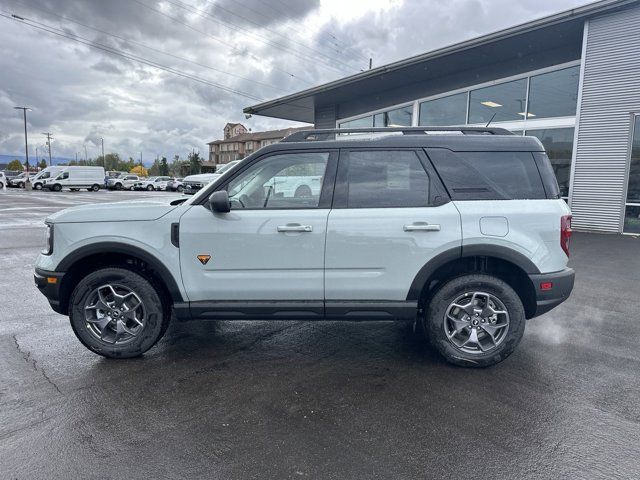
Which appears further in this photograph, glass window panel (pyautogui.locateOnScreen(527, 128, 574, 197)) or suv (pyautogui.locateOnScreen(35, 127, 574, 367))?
glass window panel (pyautogui.locateOnScreen(527, 128, 574, 197))

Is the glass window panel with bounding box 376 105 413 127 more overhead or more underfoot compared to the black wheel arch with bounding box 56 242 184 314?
more overhead

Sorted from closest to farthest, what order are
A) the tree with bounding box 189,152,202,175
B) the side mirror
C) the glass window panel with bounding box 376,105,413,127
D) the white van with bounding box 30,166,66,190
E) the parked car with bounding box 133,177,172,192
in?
1. the side mirror
2. the glass window panel with bounding box 376,105,413,127
3. the white van with bounding box 30,166,66,190
4. the parked car with bounding box 133,177,172,192
5. the tree with bounding box 189,152,202,175

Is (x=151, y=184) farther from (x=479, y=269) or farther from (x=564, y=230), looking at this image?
(x=564, y=230)

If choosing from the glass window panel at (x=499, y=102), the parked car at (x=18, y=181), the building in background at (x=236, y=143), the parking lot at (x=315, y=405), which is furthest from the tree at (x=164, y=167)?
the parking lot at (x=315, y=405)

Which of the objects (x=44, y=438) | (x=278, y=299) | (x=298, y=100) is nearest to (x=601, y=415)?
(x=278, y=299)

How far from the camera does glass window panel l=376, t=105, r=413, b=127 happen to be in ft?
54.1

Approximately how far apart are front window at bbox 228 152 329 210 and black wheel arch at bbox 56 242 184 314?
0.86 m

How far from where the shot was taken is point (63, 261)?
3621 mm

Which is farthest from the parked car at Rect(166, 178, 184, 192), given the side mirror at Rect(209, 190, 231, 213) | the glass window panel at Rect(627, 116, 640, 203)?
the side mirror at Rect(209, 190, 231, 213)

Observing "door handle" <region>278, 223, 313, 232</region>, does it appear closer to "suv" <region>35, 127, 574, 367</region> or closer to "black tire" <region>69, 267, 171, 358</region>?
"suv" <region>35, 127, 574, 367</region>

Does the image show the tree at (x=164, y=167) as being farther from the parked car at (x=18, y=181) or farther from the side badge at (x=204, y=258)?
the side badge at (x=204, y=258)

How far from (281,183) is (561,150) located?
11.7m

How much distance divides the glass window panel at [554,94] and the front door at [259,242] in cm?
1149

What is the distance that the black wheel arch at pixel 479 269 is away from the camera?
353 cm
